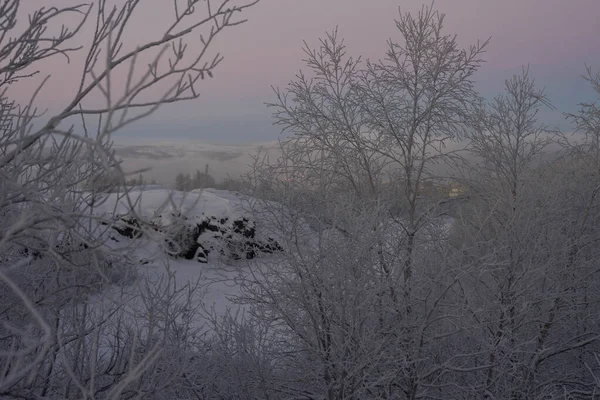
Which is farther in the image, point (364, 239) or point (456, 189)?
point (456, 189)

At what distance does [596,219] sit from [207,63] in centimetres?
1112

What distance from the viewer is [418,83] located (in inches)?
410

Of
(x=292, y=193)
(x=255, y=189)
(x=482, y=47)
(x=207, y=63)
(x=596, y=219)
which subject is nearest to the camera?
(x=207, y=63)

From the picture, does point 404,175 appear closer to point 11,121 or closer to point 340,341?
point 340,341

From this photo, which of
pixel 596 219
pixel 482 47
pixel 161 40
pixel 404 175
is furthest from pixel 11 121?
pixel 596 219

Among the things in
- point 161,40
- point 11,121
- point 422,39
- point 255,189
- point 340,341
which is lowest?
point 340,341

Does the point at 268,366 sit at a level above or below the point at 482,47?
below

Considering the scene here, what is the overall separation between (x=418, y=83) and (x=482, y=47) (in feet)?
4.29

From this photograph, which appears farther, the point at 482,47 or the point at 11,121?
the point at 482,47

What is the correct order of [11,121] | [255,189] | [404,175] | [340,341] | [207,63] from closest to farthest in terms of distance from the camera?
[207,63] < [11,121] < [340,341] < [255,189] < [404,175]

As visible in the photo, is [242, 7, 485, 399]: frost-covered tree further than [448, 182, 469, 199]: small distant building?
No

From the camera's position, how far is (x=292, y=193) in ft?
25.5

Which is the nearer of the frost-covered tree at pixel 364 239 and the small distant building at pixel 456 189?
the frost-covered tree at pixel 364 239

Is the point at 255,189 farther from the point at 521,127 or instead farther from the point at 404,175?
the point at 521,127
